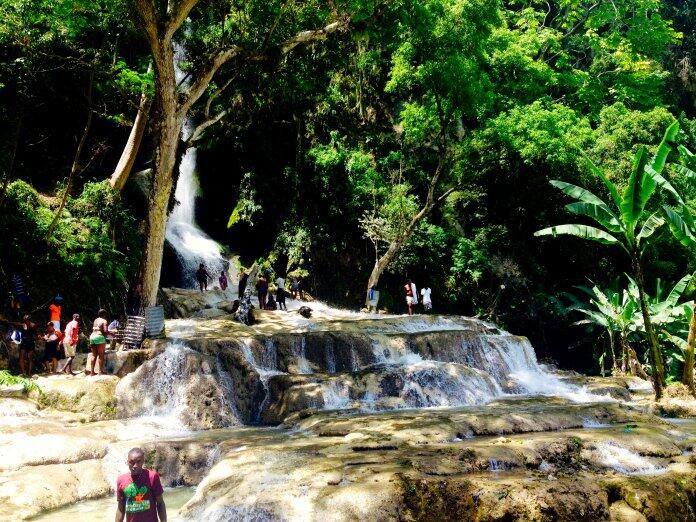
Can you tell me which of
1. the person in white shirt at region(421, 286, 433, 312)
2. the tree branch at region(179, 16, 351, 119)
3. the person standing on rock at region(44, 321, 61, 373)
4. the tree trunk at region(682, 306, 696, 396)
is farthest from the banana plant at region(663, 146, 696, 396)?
the person standing on rock at region(44, 321, 61, 373)

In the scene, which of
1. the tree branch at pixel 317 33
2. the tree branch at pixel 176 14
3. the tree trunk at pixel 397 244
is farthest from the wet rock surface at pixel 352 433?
the tree branch at pixel 317 33

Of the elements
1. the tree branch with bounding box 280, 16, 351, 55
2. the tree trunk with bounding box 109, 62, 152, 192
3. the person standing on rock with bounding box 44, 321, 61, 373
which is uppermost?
the tree branch with bounding box 280, 16, 351, 55

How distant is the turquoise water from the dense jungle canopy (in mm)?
6631

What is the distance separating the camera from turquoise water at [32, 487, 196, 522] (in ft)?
26.3

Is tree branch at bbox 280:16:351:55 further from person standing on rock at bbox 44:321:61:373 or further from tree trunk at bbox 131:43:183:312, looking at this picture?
person standing on rock at bbox 44:321:61:373

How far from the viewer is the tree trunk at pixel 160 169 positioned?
13.5 m

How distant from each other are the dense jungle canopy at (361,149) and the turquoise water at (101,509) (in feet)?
21.8

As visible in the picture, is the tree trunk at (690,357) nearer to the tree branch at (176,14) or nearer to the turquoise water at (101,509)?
the turquoise water at (101,509)

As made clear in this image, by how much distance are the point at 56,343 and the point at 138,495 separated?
32.4 ft

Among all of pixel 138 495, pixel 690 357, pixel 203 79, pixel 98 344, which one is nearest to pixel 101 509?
pixel 138 495

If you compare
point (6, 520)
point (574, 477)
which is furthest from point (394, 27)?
point (6, 520)

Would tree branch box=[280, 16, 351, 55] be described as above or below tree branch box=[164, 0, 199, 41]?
above

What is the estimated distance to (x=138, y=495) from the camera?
17.8ft

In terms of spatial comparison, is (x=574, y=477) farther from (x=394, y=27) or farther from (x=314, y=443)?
(x=394, y=27)
